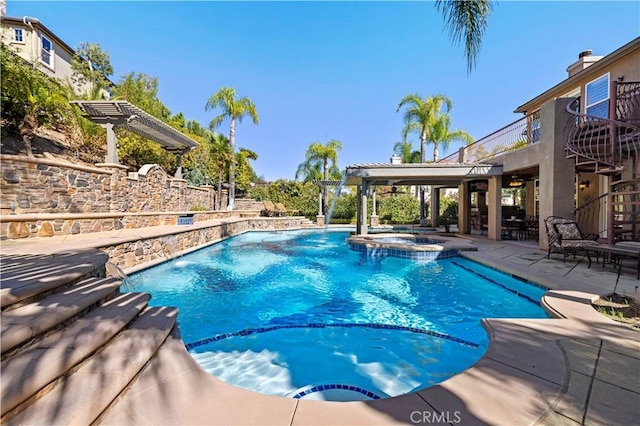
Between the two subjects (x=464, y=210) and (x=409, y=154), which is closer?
(x=464, y=210)

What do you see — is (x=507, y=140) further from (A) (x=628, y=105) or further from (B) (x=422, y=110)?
(B) (x=422, y=110)

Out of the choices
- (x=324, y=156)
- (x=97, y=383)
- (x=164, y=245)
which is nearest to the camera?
(x=97, y=383)

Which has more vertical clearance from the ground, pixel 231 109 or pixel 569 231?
pixel 231 109

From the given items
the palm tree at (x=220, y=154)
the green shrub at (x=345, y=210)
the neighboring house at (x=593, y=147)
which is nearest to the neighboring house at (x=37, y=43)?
the palm tree at (x=220, y=154)

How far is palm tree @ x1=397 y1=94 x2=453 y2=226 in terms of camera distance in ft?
61.1

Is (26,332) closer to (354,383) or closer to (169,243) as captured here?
(354,383)

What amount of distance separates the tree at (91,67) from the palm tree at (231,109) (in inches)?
291

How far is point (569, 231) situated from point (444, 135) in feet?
45.6

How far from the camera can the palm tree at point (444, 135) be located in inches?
753

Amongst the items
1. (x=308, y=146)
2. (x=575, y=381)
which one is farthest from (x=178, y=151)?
(x=575, y=381)

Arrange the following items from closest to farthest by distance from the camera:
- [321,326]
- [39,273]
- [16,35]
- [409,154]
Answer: [39,273], [321,326], [16,35], [409,154]

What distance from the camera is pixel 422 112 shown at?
61.7 ft

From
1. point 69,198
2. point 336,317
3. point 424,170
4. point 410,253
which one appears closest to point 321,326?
point 336,317

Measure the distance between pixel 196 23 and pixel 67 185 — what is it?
30.2 ft
